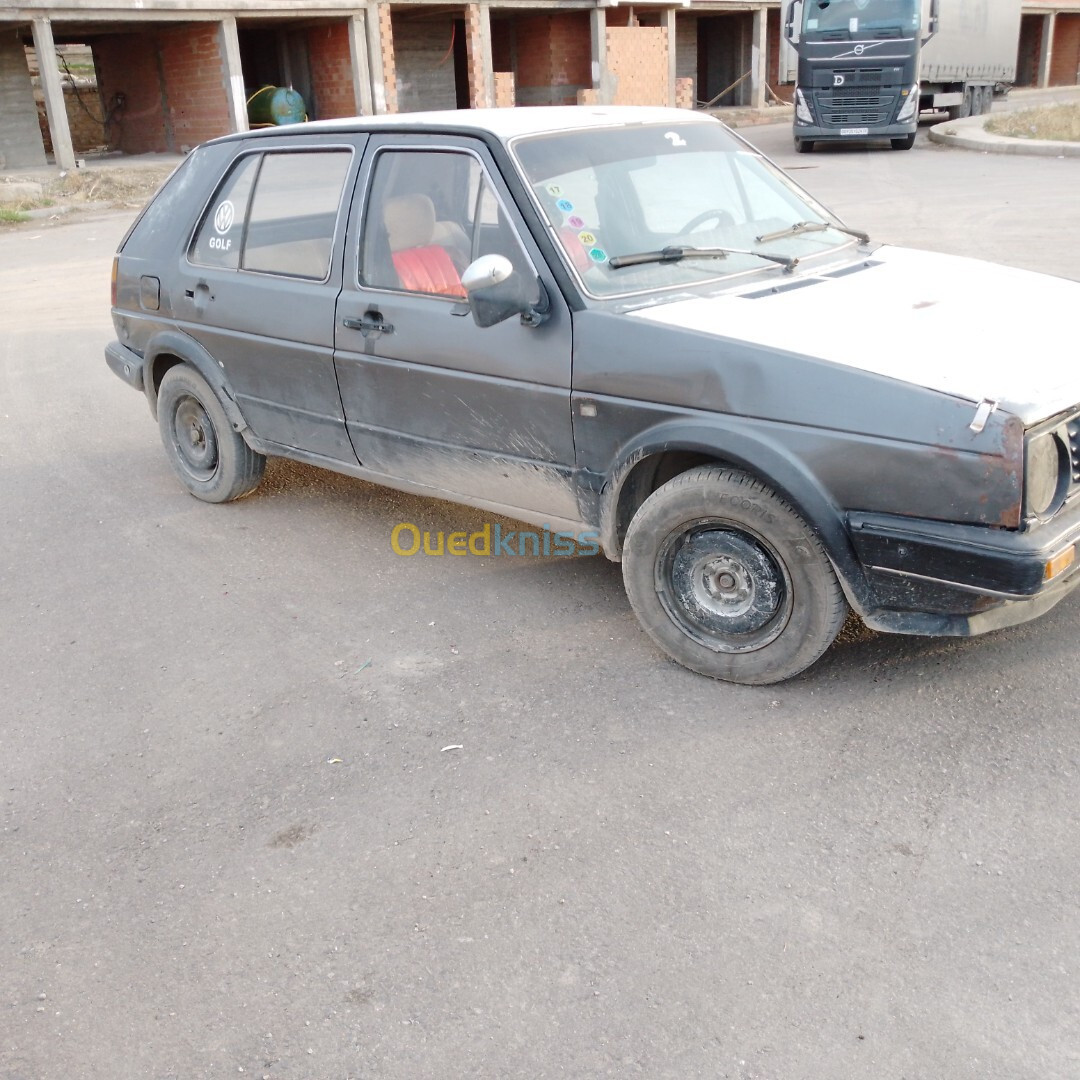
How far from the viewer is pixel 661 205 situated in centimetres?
445

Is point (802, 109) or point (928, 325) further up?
point (928, 325)

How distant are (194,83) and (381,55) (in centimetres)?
379

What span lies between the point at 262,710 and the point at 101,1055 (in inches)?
60.0

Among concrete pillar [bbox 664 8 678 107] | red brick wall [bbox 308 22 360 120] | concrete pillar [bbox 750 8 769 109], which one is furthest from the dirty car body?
concrete pillar [bbox 750 8 769 109]

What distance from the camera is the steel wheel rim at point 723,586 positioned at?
381cm

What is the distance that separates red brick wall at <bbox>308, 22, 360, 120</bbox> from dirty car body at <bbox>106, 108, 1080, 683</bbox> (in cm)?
2087

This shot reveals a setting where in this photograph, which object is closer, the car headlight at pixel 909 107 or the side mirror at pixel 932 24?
the car headlight at pixel 909 107

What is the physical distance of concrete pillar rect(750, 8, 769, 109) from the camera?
34031mm

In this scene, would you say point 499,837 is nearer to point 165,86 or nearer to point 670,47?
point 165,86

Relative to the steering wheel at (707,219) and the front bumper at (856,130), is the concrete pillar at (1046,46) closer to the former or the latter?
the front bumper at (856,130)

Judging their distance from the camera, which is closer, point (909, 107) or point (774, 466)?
point (774, 466)

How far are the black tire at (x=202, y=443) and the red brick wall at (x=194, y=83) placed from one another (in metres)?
19.0

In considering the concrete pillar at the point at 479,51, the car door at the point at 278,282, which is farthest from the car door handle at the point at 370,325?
the concrete pillar at the point at 479,51

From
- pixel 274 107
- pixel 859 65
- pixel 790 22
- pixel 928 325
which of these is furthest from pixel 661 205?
pixel 274 107
